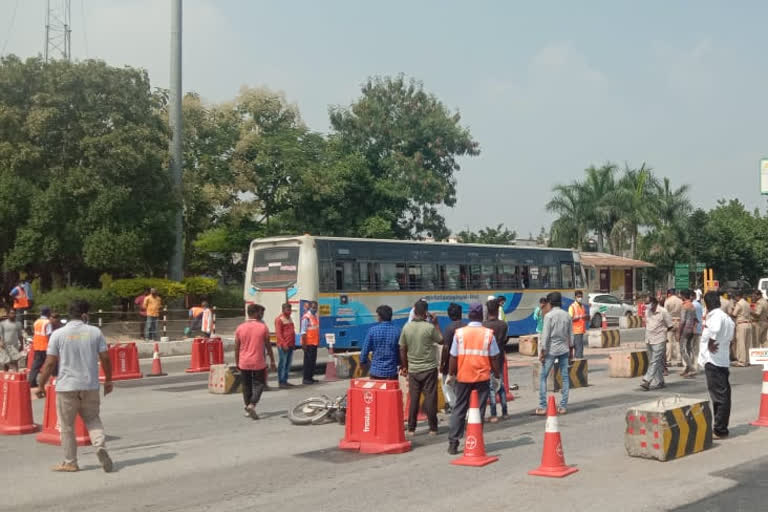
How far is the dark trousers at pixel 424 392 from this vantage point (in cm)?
1105

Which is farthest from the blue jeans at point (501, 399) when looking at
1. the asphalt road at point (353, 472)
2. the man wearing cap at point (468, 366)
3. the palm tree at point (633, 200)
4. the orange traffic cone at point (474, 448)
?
the palm tree at point (633, 200)

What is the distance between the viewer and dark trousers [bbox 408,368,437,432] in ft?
36.2

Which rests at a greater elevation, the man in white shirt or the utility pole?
the utility pole

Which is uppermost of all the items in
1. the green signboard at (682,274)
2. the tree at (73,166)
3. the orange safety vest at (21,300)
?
the tree at (73,166)

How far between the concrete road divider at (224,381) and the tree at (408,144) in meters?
29.5

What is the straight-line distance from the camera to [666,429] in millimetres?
9398

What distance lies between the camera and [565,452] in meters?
10.1

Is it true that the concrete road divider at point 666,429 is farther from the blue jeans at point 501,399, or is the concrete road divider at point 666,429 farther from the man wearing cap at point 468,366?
the blue jeans at point 501,399

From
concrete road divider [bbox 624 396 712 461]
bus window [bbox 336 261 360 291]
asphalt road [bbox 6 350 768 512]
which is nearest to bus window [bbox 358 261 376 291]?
bus window [bbox 336 261 360 291]

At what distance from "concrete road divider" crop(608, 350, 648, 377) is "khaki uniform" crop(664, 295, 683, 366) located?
→ 37.8 inches

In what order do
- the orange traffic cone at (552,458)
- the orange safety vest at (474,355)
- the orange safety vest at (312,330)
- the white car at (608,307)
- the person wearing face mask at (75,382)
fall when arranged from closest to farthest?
the orange traffic cone at (552,458)
the person wearing face mask at (75,382)
the orange safety vest at (474,355)
the orange safety vest at (312,330)
the white car at (608,307)

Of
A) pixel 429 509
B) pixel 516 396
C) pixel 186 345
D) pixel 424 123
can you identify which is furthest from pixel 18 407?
pixel 424 123

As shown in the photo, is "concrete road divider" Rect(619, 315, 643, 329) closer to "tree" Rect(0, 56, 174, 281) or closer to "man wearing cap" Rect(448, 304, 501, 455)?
"tree" Rect(0, 56, 174, 281)

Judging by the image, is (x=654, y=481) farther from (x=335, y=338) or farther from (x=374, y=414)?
(x=335, y=338)
